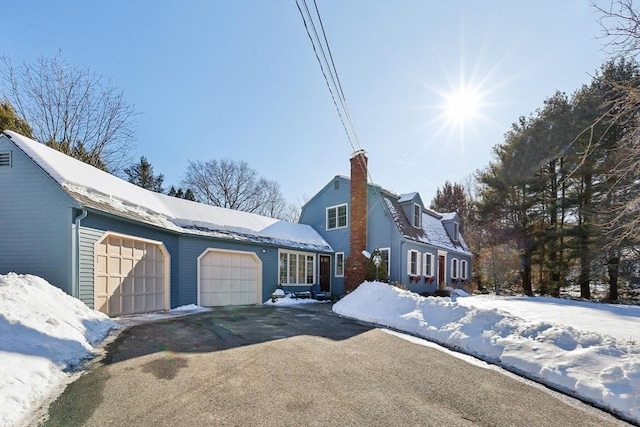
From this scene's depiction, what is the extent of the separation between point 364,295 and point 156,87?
36.0 ft

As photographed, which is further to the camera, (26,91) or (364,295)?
(26,91)

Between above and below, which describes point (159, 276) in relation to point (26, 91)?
below

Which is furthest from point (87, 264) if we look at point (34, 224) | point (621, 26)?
point (621, 26)

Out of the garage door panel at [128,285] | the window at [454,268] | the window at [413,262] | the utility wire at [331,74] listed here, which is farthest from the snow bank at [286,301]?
the window at [454,268]

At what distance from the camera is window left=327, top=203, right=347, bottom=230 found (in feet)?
56.9

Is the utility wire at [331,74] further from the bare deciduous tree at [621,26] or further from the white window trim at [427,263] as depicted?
the white window trim at [427,263]

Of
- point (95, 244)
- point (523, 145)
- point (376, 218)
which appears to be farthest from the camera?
point (523, 145)

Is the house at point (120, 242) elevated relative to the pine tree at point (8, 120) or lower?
lower

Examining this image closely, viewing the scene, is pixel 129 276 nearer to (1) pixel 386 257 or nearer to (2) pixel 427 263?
(1) pixel 386 257

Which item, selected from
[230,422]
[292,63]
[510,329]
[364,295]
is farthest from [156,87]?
[510,329]

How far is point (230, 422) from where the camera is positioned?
10.0 ft

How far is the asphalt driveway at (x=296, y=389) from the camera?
10.5 feet

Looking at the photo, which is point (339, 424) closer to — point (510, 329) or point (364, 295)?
point (510, 329)

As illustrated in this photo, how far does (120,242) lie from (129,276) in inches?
41.9
